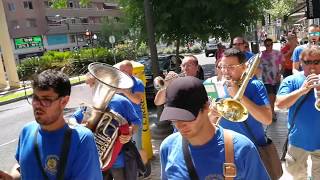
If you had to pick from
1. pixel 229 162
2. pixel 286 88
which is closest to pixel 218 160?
pixel 229 162

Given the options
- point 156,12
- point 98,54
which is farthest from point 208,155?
point 98,54

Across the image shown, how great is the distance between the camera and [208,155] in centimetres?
226

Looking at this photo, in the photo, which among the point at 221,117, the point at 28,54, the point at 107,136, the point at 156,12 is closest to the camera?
the point at 221,117

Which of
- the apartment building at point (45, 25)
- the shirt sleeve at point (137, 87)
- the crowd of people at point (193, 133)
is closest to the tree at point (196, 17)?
the shirt sleeve at point (137, 87)

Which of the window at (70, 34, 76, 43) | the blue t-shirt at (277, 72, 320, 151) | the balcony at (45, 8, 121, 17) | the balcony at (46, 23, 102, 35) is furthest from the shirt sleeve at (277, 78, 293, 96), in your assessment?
the window at (70, 34, 76, 43)

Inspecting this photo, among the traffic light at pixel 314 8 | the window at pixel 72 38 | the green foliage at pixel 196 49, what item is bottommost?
the green foliage at pixel 196 49

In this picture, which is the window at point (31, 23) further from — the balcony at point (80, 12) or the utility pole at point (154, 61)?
the utility pole at point (154, 61)

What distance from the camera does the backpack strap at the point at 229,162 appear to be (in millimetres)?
2201

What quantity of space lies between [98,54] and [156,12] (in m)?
25.1

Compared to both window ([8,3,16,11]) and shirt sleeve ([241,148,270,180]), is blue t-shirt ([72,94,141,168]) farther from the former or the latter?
window ([8,3,16,11])

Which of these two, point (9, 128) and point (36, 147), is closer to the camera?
point (36, 147)

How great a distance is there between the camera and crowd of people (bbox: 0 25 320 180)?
2229 mm

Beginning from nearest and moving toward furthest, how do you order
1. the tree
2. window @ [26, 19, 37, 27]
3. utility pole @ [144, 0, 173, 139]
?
utility pole @ [144, 0, 173, 139] < the tree < window @ [26, 19, 37, 27]

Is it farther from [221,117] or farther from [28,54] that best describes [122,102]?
[28,54]
